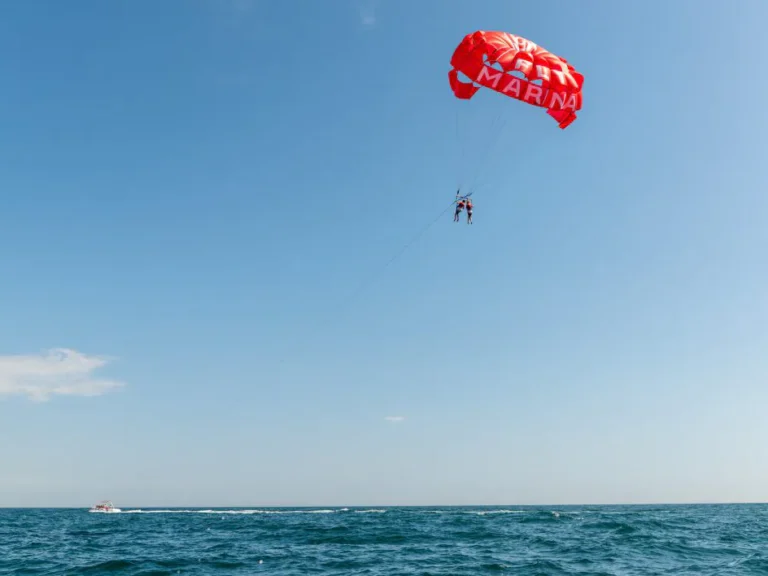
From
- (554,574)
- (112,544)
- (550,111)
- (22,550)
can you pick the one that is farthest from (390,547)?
(550,111)

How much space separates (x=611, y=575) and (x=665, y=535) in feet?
66.3

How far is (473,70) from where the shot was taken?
24.3m

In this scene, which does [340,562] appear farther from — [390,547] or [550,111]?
[550,111]

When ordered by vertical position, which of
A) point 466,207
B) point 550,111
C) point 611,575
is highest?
point 550,111

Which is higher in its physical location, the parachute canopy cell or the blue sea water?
the parachute canopy cell

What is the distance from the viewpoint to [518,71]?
79.6ft

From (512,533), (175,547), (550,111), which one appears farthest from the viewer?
(512,533)

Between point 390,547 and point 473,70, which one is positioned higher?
point 473,70

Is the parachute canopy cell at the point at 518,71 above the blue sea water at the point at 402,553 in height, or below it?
above

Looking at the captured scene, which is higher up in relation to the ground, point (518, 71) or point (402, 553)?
point (518, 71)

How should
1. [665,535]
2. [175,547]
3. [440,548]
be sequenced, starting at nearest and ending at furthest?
1. [440,548]
2. [175,547]
3. [665,535]

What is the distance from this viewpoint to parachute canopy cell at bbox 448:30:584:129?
24.0m

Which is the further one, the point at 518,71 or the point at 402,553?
the point at 402,553

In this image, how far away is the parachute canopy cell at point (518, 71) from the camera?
24.0 meters
